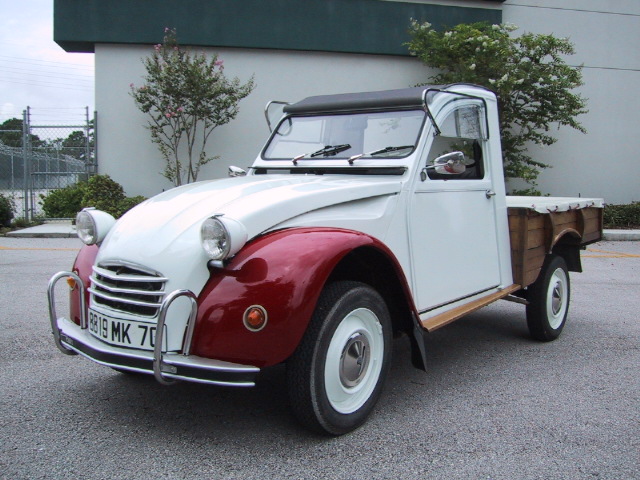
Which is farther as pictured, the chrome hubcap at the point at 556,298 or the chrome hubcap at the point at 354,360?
the chrome hubcap at the point at 556,298

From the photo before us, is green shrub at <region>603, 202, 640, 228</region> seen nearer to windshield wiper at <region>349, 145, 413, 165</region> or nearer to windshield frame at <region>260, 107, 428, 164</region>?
windshield frame at <region>260, 107, 428, 164</region>

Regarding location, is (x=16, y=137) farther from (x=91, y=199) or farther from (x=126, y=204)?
(x=126, y=204)

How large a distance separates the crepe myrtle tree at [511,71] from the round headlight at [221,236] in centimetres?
1232

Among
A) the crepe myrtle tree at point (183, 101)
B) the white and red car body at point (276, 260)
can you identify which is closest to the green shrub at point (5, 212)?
the crepe myrtle tree at point (183, 101)

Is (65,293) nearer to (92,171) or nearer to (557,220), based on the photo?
(557,220)

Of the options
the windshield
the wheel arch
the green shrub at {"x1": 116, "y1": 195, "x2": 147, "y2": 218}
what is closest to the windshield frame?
the windshield

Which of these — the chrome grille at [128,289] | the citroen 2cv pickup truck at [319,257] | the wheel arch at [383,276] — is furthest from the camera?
the wheel arch at [383,276]

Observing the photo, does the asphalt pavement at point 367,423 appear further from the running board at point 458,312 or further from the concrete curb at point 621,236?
the concrete curb at point 621,236

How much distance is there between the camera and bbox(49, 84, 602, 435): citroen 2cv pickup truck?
2953 mm

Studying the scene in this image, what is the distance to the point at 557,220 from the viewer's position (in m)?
5.40

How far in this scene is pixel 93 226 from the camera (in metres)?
3.64

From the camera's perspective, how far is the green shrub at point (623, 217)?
1509cm

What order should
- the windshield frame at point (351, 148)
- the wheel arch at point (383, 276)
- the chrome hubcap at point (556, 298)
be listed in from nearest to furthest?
the wheel arch at point (383, 276) → the windshield frame at point (351, 148) → the chrome hubcap at point (556, 298)

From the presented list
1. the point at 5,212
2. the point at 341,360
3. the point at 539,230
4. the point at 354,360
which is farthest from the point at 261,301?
the point at 5,212
